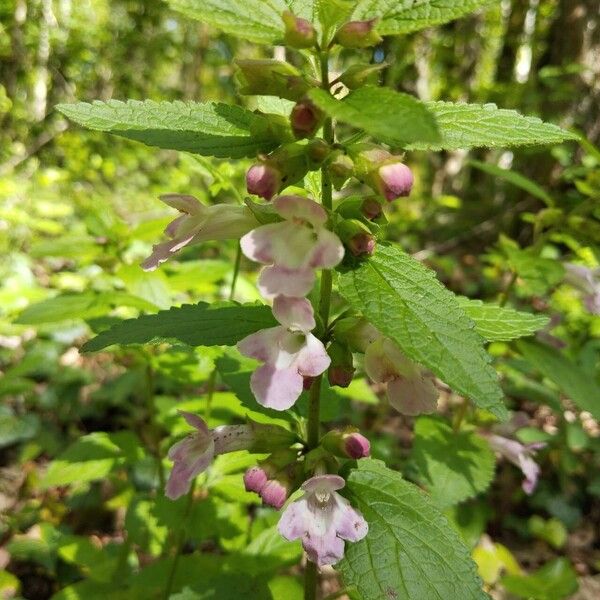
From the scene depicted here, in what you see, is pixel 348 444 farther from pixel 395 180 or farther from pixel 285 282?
pixel 395 180

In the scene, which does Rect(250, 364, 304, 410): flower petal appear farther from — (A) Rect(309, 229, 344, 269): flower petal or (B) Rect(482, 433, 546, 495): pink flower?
(B) Rect(482, 433, 546, 495): pink flower

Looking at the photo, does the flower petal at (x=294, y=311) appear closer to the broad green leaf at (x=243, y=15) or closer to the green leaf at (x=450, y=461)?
the broad green leaf at (x=243, y=15)

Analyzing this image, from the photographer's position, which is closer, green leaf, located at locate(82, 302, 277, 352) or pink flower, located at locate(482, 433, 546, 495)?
green leaf, located at locate(82, 302, 277, 352)

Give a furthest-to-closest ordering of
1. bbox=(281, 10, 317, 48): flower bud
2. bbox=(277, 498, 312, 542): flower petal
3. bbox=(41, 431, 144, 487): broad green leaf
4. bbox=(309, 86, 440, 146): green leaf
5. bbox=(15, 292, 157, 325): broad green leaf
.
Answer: bbox=(41, 431, 144, 487): broad green leaf, bbox=(15, 292, 157, 325): broad green leaf, bbox=(277, 498, 312, 542): flower petal, bbox=(281, 10, 317, 48): flower bud, bbox=(309, 86, 440, 146): green leaf

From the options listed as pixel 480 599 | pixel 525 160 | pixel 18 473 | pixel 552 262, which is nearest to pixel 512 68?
pixel 525 160

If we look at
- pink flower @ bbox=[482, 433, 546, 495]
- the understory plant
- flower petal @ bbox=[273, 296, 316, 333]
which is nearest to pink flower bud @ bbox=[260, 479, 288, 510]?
the understory plant

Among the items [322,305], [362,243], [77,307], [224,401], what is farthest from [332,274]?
[77,307]
